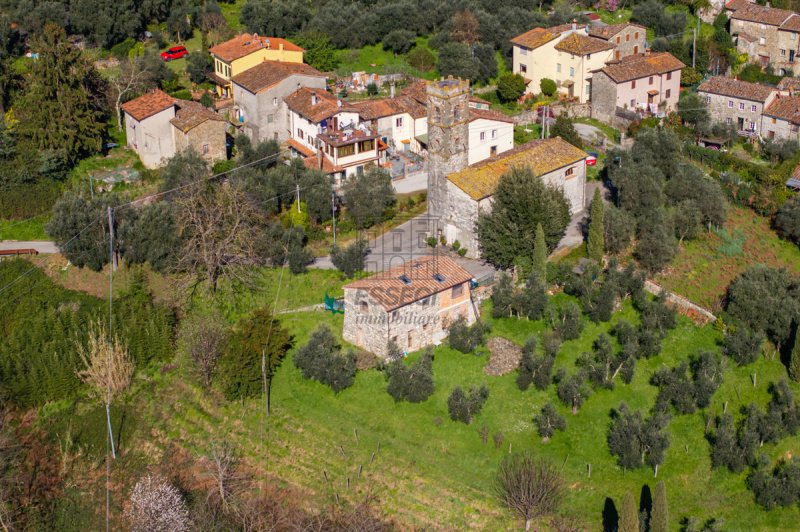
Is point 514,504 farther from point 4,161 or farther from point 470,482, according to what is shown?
point 4,161

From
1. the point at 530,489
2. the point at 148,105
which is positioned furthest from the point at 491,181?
the point at 148,105

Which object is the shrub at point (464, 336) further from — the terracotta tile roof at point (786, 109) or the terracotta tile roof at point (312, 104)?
the terracotta tile roof at point (786, 109)

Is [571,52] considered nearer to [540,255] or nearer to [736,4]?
[736,4]

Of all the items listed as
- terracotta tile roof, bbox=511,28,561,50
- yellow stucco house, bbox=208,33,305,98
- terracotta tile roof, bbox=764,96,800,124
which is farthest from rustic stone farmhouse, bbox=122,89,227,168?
terracotta tile roof, bbox=764,96,800,124

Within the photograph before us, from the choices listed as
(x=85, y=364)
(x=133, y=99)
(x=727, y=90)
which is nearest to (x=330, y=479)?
(x=85, y=364)

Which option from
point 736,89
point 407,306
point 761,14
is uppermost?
point 761,14

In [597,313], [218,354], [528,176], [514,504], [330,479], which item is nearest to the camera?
[514,504]

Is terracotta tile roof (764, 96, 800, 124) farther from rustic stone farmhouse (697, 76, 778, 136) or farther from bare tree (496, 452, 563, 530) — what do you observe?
bare tree (496, 452, 563, 530)
